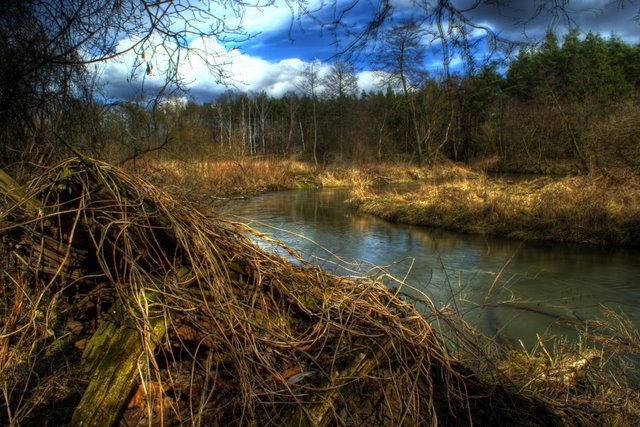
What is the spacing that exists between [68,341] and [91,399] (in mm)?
825

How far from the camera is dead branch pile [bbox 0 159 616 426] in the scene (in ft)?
6.58

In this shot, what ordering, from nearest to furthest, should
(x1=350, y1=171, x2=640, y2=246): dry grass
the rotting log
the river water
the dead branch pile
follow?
the rotting log → the dead branch pile → the river water → (x1=350, y1=171, x2=640, y2=246): dry grass

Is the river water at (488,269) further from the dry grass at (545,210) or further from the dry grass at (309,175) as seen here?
the dry grass at (309,175)

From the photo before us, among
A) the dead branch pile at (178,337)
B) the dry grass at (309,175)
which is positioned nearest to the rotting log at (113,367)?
the dead branch pile at (178,337)

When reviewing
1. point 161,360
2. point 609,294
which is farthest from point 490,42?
point 609,294

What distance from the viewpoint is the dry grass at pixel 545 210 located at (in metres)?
11.1

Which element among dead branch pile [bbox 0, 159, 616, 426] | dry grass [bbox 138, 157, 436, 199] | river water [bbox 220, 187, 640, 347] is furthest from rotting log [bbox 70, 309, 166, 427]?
dry grass [bbox 138, 157, 436, 199]

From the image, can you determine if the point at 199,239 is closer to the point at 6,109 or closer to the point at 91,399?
the point at 91,399

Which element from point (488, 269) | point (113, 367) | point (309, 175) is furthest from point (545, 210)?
point (309, 175)

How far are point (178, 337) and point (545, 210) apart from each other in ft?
41.7

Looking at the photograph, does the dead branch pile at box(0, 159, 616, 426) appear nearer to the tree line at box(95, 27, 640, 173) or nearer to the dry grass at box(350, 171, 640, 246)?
the tree line at box(95, 27, 640, 173)

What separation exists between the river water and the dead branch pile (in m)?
0.71

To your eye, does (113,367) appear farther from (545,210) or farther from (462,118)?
(545,210)

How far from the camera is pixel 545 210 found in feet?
40.2
